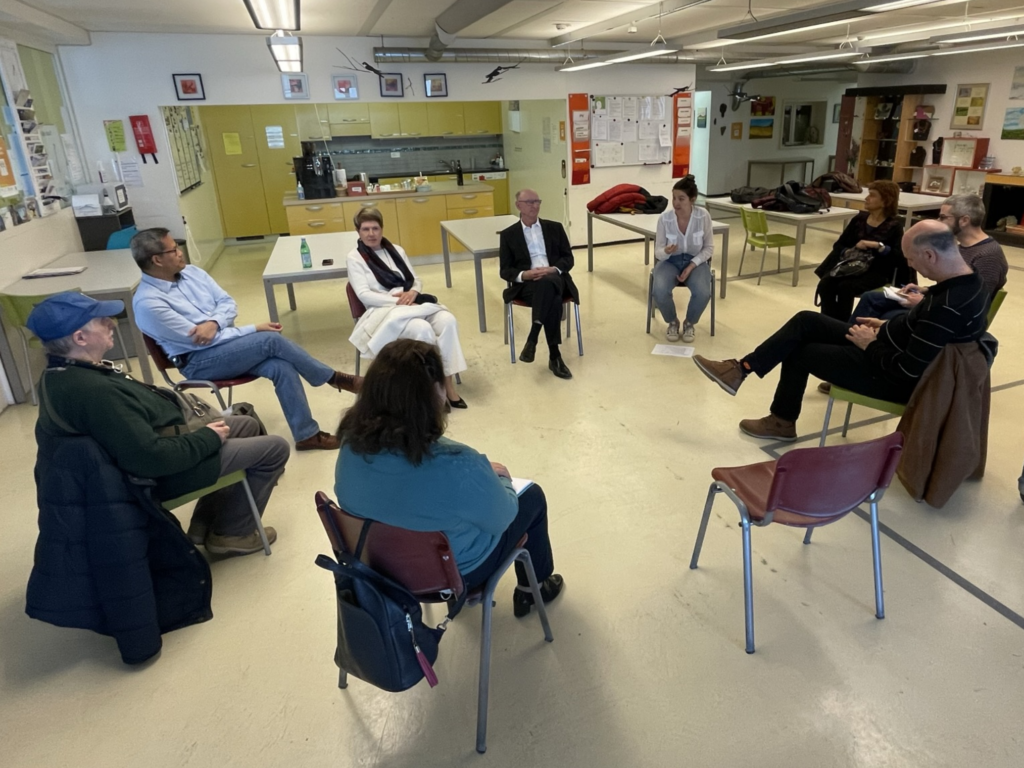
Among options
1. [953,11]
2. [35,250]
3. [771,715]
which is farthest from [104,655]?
[953,11]

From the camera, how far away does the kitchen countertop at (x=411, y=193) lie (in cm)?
674

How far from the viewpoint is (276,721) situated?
1.81 metres

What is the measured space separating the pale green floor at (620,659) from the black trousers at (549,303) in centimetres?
131

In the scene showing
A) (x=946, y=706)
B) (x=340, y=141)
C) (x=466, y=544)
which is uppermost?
(x=340, y=141)

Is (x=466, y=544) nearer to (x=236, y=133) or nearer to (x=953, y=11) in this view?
(x=953, y=11)

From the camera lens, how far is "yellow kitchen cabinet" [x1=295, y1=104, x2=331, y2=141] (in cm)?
879

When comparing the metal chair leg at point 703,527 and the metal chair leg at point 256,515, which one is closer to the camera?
the metal chair leg at point 703,527

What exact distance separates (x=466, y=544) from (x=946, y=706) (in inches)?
55.7

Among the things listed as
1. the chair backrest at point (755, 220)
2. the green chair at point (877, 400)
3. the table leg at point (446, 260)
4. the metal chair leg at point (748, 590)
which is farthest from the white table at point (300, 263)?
the chair backrest at point (755, 220)

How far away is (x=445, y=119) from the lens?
9234 mm

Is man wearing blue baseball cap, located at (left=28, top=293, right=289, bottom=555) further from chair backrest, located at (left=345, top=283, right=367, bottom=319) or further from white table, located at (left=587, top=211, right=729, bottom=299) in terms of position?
white table, located at (left=587, top=211, right=729, bottom=299)

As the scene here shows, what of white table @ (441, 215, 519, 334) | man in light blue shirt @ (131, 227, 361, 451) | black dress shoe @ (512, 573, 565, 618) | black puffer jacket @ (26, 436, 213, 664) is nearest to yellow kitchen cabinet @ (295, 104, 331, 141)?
white table @ (441, 215, 519, 334)

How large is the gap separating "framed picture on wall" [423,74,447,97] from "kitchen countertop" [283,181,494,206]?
103 cm

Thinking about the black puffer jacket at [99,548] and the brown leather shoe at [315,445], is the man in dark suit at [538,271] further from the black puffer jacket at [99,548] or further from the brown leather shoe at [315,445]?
the black puffer jacket at [99,548]
